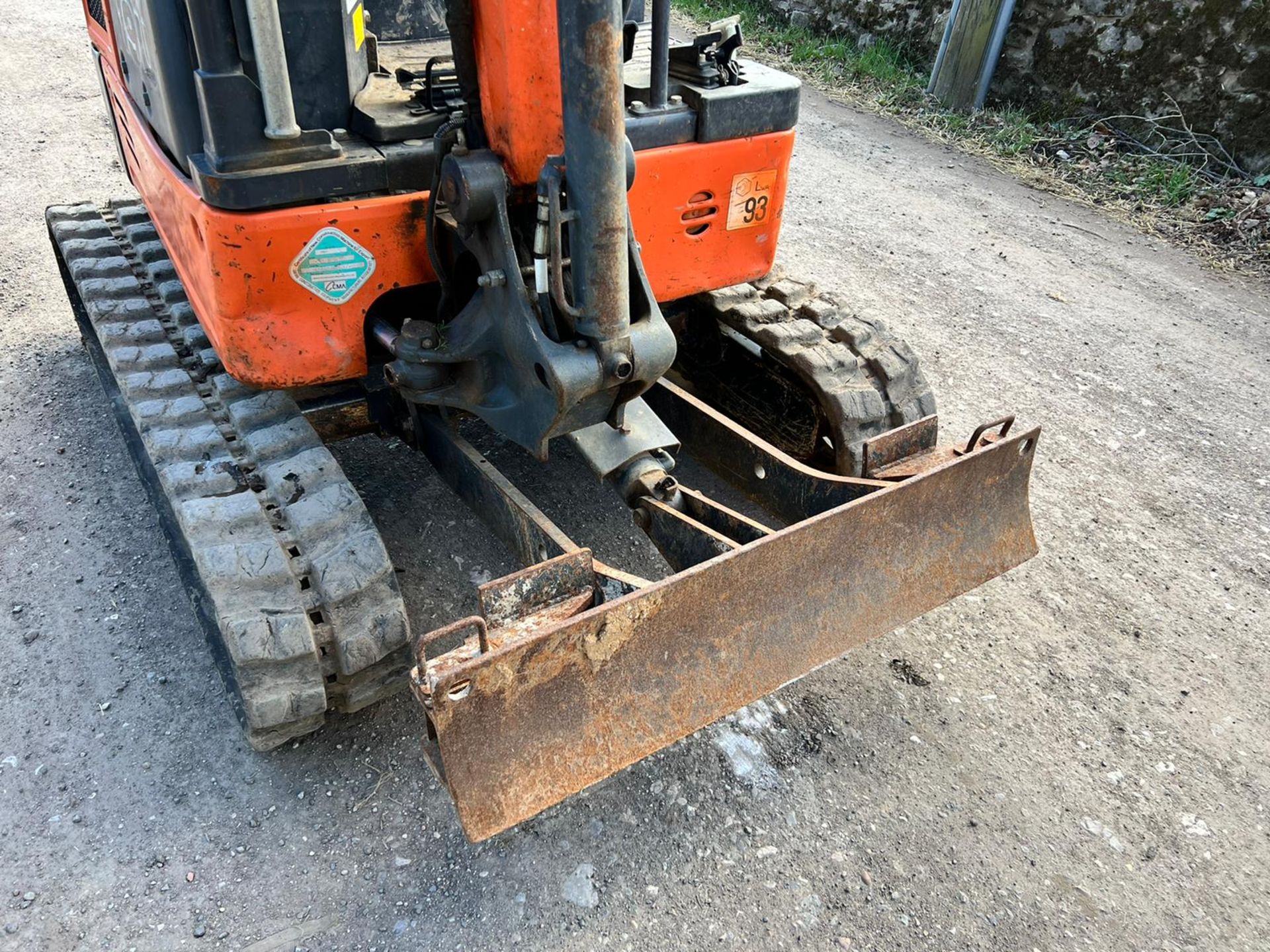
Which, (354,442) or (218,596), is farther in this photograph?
(354,442)

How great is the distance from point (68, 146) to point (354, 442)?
464 cm

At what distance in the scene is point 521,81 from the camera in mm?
2217

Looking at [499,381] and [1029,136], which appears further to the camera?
[1029,136]

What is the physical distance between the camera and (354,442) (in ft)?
13.1

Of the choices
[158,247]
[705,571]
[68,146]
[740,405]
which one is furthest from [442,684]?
[68,146]

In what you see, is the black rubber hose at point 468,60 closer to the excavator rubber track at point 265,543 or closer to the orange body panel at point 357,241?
the orange body panel at point 357,241

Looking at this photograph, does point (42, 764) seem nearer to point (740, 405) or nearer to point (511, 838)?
point (511, 838)

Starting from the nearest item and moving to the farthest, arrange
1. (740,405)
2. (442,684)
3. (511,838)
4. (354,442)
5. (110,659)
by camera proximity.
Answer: (442,684) → (511,838) → (110,659) → (740,405) → (354,442)

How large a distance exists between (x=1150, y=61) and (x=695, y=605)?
6.67 m

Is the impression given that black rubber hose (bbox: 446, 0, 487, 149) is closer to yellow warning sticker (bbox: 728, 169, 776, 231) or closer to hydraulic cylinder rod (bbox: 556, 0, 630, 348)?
hydraulic cylinder rod (bbox: 556, 0, 630, 348)

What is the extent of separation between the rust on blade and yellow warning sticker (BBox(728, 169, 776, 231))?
0.95 meters

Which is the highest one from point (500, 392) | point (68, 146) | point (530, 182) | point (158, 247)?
point (530, 182)

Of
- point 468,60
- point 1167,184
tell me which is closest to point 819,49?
point 1167,184

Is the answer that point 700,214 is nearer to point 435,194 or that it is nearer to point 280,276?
point 435,194
